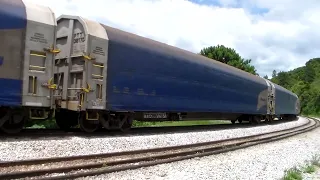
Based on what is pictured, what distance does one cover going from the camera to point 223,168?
26.2 feet

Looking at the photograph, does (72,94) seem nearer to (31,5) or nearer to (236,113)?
(31,5)

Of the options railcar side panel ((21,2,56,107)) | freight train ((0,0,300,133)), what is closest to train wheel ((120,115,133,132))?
freight train ((0,0,300,133))

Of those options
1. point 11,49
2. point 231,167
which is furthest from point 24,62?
point 231,167

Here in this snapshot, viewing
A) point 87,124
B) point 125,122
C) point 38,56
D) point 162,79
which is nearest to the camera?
point 38,56

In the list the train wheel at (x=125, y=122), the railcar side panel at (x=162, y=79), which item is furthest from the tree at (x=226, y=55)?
the train wheel at (x=125, y=122)

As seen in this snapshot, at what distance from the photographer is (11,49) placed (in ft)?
29.2

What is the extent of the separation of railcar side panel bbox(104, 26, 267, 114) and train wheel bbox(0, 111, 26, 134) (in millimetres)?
2833

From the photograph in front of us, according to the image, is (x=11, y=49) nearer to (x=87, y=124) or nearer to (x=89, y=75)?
(x=89, y=75)

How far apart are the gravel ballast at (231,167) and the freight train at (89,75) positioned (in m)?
3.80

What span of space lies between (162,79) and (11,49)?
20.0ft

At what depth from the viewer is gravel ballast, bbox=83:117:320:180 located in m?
6.90

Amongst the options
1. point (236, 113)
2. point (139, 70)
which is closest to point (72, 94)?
point (139, 70)

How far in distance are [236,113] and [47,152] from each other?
46.5 feet

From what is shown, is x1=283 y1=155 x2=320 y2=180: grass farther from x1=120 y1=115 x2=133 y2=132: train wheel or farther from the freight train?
x1=120 y1=115 x2=133 y2=132: train wheel
